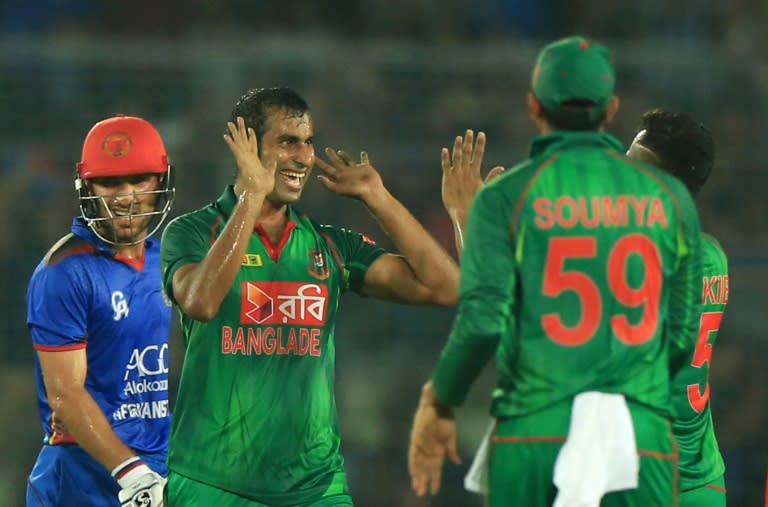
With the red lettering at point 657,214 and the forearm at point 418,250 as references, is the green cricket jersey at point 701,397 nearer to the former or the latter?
the forearm at point 418,250

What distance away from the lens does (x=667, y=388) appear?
427 cm

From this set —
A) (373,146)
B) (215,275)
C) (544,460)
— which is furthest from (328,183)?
(373,146)

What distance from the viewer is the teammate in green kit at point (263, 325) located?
5.05 m

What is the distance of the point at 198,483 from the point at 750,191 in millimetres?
6716

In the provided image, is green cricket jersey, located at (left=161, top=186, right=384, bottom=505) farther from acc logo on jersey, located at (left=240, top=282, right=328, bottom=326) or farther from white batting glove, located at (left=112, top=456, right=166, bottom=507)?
white batting glove, located at (left=112, top=456, right=166, bottom=507)

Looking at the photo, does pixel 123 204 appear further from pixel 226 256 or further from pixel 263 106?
pixel 226 256

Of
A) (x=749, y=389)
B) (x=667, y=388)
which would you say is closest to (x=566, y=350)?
(x=667, y=388)

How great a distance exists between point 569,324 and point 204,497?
66.1 inches

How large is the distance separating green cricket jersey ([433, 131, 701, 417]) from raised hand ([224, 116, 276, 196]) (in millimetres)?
1106

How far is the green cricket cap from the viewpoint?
13.9 feet

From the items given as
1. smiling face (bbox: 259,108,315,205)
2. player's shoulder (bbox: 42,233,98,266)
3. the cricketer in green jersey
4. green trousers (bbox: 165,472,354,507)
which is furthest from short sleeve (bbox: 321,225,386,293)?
the cricketer in green jersey

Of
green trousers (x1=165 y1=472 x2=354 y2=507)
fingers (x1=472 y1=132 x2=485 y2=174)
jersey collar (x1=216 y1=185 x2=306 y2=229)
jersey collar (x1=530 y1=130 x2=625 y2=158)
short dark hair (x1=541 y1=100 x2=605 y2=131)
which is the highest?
fingers (x1=472 y1=132 x2=485 y2=174)

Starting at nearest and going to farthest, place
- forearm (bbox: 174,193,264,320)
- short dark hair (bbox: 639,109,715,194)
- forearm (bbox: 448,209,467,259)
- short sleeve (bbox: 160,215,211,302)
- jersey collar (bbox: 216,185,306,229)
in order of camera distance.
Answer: forearm (bbox: 174,193,264,320) → short sleeve (bbox: 160,215,211,302) → jersey collar (bbox: 216,185,306,229) → forearm (bbox: 448,209,467,259) → short dark hair (bbox: 639,109,715,194)

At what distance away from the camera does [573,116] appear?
4.26m
